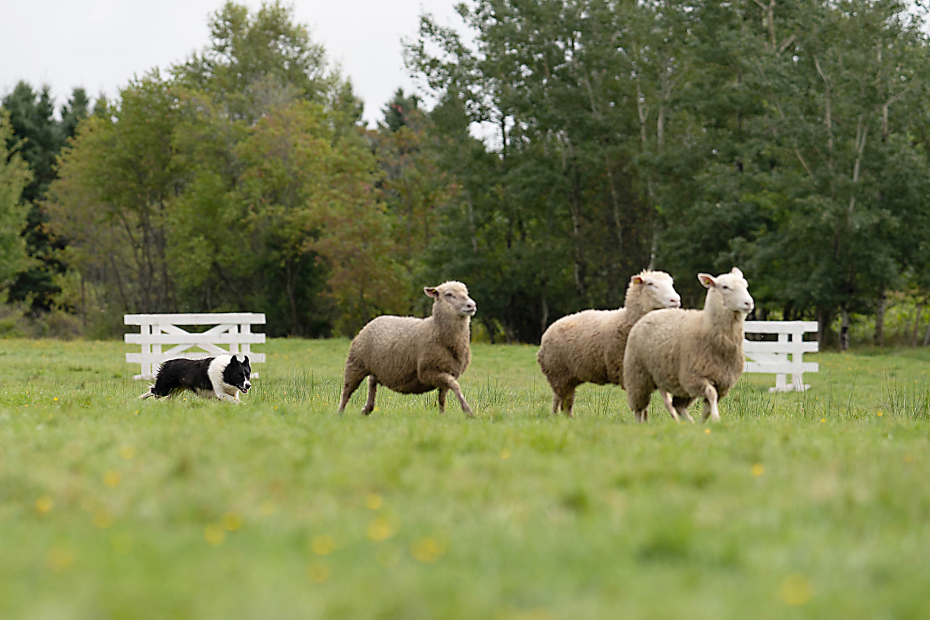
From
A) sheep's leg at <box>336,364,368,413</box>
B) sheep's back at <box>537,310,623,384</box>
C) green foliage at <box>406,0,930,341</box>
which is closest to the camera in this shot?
sheep's back at <box>537,310,623,384</box>

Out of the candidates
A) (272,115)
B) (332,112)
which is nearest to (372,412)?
(272,115)

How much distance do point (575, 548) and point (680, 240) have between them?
2919 cm

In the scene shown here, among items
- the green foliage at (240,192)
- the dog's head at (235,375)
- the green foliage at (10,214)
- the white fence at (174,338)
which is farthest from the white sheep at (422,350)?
the green foliage at (10,214)

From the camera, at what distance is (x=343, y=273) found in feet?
131

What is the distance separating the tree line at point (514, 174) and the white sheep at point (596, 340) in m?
19.6

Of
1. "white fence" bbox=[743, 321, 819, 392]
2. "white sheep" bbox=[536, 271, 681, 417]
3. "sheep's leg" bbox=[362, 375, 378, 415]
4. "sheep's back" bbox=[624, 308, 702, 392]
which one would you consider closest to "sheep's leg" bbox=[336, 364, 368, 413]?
"sheep's leg" bbox=[362, 375, 378, 415]

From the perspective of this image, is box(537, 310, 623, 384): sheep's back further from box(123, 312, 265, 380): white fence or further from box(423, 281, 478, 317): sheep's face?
box(123, 312, 265, 380): white fence

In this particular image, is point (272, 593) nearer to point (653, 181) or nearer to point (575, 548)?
point (575, 548)

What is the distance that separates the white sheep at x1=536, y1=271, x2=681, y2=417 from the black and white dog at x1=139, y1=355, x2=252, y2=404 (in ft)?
13.1

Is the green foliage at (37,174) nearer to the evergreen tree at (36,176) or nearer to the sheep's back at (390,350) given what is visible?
the evergreen tree at (36,176)

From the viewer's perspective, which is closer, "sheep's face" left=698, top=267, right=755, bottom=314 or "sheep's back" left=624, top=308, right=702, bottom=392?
"sheep's face" left=698, top=267, right=755, bottom=314

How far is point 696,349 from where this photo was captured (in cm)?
866

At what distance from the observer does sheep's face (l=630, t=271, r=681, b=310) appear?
9883 millimetres

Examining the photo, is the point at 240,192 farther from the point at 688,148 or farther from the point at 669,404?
the point at 669,404
